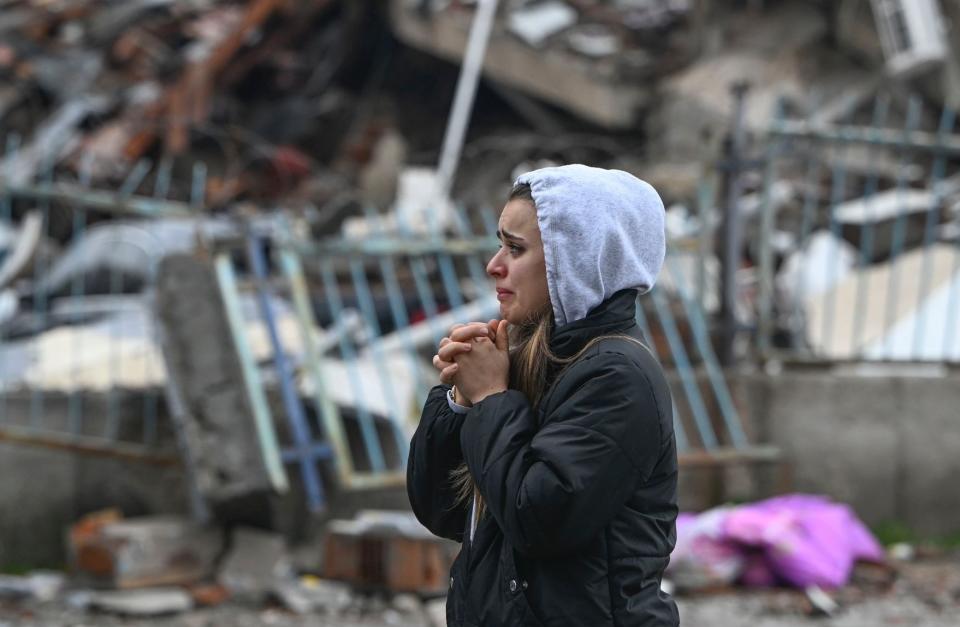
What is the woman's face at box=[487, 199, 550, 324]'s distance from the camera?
192 centimetres

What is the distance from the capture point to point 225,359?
5160mm

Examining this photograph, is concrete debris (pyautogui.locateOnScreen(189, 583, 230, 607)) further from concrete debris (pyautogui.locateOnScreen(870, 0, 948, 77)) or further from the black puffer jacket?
concrete debris (pyautogui.locateOnScreen(870, 0, 948, 77))

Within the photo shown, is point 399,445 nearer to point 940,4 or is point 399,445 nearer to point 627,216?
point 627,216

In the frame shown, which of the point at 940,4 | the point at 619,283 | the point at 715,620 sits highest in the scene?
the point at 940,4

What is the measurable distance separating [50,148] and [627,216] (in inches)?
373

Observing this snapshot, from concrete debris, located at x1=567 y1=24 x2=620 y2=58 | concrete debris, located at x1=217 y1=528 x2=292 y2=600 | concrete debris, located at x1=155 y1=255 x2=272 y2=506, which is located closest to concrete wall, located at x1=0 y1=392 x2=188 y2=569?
concrete debris, located at x1=155 y1=255 x2=272 y2=506

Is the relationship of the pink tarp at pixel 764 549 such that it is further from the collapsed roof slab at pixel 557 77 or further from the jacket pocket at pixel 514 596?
the collapsed roof slab at pixel 557 77

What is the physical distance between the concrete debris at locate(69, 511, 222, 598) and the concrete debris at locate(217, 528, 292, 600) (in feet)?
0.41

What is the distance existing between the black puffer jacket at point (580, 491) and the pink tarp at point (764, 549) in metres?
3.13

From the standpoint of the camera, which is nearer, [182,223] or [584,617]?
[584,617]

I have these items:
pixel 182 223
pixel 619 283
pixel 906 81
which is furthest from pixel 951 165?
pixel 619 283

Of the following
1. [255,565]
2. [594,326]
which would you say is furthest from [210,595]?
[594,326]

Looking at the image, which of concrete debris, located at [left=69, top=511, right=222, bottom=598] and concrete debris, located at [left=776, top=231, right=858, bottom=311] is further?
concrete debris, located at [left=776, top=231, right=858, bottom=311]

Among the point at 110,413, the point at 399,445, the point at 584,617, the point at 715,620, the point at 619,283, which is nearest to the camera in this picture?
the point at 584,617
